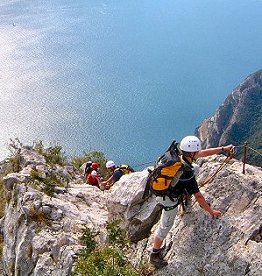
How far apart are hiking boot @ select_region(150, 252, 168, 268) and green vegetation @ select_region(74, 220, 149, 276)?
293 mm

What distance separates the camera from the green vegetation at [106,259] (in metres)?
6.50

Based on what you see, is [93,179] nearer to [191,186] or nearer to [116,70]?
[191,186]

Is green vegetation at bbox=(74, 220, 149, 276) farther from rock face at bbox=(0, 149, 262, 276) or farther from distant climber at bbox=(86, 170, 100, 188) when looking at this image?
distant climber at bbox=(86, 170, 100, 188)

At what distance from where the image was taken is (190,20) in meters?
153

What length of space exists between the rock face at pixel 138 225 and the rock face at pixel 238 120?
76424 millimetres

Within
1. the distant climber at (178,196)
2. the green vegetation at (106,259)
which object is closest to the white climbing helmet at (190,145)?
the distant climber at (178,196)

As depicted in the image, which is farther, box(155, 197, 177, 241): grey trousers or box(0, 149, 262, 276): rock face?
box(155, 197, 177, 241): grey trousers

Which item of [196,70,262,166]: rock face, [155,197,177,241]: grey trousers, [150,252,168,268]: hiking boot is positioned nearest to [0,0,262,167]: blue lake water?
[196,70,262,166]: rock face

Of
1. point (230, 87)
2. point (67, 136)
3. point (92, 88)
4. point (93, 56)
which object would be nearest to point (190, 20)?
point (230, 87)

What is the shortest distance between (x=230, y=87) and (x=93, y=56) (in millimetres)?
37802

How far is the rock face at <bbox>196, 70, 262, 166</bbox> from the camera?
88.9 meters

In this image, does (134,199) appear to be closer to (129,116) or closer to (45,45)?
(129,116)

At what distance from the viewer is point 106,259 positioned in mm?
6754

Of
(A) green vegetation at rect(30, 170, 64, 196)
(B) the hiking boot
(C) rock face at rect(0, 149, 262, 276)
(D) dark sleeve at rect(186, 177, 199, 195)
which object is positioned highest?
(A) green vegetation at rect(30, 170, 64, 196)
